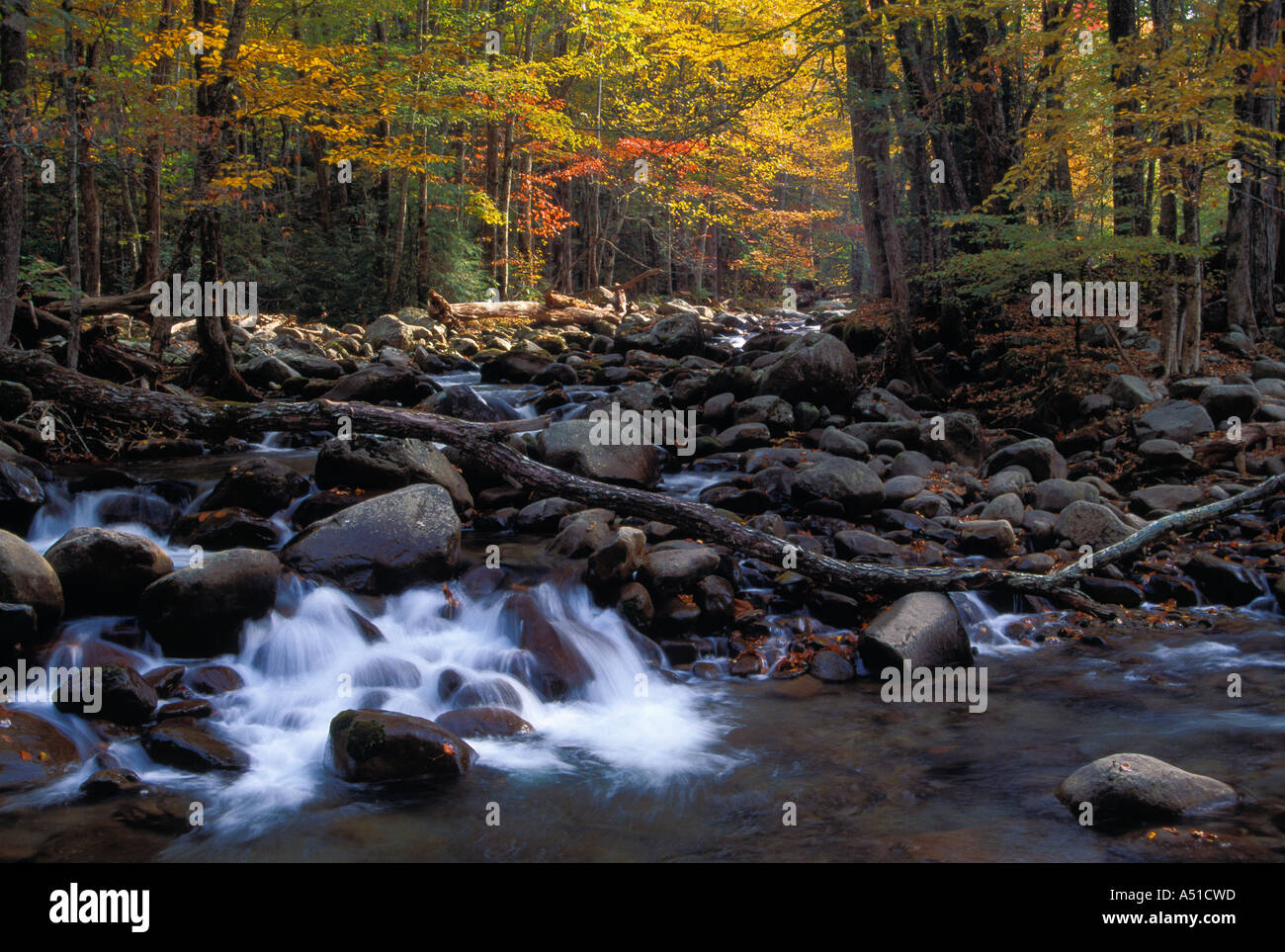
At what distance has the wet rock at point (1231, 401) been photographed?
10.4 metres

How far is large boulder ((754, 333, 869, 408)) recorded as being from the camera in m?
12.4

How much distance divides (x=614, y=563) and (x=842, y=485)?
3.11 m

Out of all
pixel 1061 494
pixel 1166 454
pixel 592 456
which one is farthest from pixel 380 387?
pixel 1166 454

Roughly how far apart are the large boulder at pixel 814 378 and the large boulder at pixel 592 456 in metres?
3.46

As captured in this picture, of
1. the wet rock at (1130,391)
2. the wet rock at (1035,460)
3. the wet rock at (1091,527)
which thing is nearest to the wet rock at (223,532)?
the wet rock at (1091,527)

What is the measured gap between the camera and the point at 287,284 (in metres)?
21.1

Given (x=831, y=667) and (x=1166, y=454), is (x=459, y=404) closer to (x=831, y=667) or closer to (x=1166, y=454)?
(x=831, y=667)

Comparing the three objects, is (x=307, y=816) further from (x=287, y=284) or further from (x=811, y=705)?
(x=287, y=284)

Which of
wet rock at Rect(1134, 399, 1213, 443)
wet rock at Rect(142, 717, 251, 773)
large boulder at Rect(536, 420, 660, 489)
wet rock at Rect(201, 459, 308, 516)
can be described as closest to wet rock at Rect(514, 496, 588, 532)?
large boulder at Rect(536, 420, 660, 489)

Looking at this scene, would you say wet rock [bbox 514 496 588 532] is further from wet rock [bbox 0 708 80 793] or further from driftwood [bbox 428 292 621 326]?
driftwood [bbox 428 292 621 326]

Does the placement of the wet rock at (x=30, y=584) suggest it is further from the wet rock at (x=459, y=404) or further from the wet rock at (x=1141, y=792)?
the wet rock at (x=1141, y=792)

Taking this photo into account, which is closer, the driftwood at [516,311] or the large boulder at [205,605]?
the large boulder at [205,605]

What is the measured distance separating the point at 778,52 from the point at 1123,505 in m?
9.51
